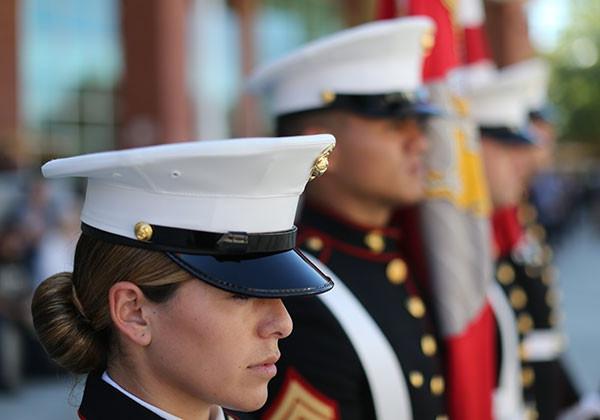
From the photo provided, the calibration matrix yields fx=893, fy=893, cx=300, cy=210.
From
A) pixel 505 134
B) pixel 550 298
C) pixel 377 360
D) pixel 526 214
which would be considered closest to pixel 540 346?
pixel 550 298

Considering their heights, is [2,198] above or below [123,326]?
below

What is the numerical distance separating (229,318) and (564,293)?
12215 millimetres

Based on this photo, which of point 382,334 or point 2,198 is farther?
point 2,198

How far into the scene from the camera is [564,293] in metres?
13.0

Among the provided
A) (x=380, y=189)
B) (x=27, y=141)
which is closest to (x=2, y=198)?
(x=27, y=141)

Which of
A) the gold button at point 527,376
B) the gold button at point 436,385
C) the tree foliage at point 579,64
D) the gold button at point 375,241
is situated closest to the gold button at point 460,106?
the gold button at point 375,241

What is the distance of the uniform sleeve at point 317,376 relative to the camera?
2107 millimetres

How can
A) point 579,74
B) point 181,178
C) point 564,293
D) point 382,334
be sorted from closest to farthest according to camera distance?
point 181,178
point 382,334
point 564,293
point 579,74

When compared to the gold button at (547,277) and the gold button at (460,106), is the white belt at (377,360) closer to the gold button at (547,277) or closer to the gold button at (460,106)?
the gold button at (460,106)

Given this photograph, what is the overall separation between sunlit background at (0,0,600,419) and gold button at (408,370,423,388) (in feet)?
14.3

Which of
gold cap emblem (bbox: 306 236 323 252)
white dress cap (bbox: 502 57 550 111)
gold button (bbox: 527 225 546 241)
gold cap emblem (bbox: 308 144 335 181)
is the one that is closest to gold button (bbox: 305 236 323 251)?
gold cap emblem (bbox: 306 236 323 252)

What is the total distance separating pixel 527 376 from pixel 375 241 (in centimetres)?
129

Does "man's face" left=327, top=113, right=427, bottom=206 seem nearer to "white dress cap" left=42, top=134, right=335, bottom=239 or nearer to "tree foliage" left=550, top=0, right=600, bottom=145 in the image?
"white dress cap" left=42, top=134, right=335, bottom=239

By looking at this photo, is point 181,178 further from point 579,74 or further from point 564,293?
point 579,74
